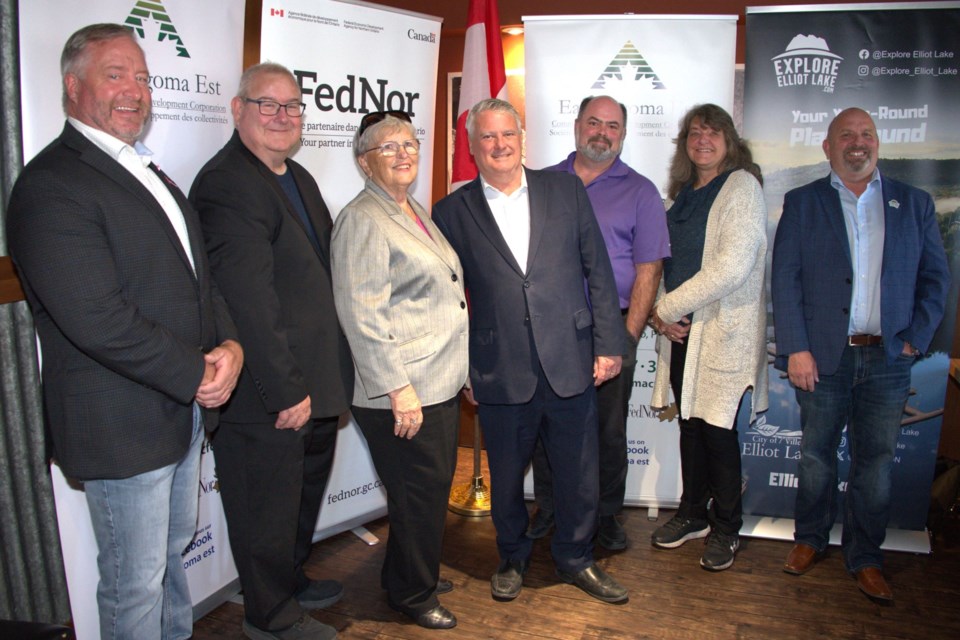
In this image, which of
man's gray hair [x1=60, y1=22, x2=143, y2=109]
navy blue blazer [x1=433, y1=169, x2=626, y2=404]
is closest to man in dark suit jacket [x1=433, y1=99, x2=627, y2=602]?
navy blue blazer [x1=433, y1=169, x2=626, y2=404]

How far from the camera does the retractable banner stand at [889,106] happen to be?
298cm

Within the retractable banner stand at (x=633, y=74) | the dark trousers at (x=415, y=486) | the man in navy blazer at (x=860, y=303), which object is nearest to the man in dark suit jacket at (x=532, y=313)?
the dark trousers at (x=415, y=486)

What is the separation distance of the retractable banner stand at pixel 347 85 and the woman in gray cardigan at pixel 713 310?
3.91 ft

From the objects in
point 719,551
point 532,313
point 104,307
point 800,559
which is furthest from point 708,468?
point 104,307

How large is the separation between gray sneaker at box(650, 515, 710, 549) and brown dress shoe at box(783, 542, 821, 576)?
14.4 inches

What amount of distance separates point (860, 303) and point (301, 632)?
2.36 meters

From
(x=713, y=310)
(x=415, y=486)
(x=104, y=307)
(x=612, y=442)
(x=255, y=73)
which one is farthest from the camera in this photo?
(x=612, y=442)

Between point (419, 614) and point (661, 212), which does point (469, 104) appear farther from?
point (419, 614)

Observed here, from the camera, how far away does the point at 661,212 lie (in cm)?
291

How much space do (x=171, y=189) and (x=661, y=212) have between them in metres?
1.85

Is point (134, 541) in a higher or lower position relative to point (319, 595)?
higher

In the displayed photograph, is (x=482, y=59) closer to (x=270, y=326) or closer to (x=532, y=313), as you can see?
(x=532, y=313)

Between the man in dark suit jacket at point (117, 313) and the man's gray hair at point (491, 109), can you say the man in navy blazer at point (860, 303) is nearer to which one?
the man's gray hair at point (491, 109)

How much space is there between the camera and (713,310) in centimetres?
281
